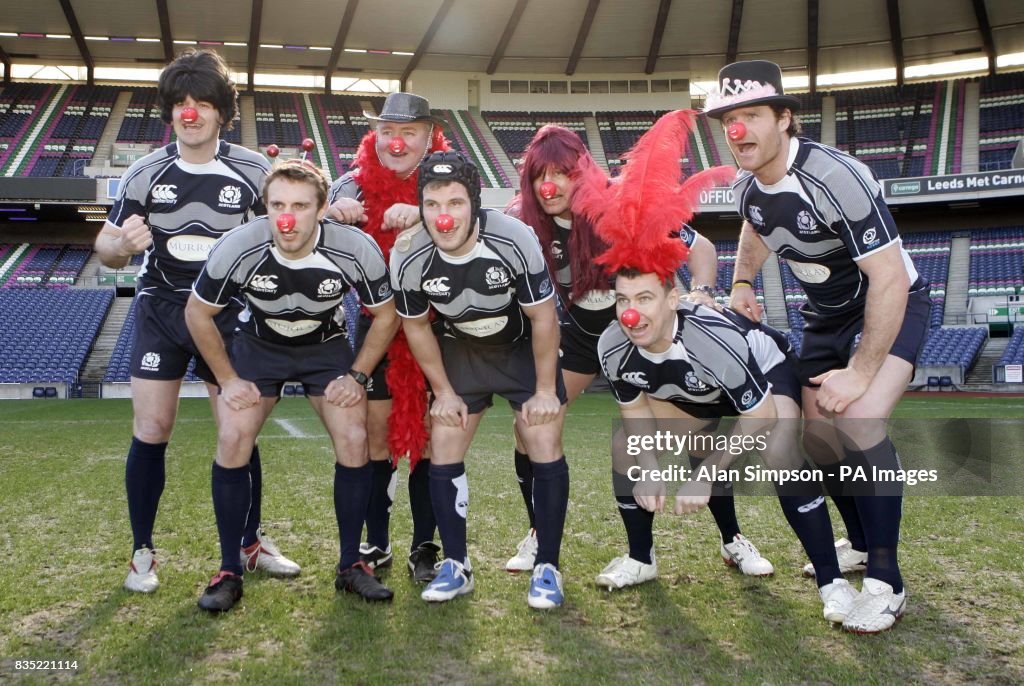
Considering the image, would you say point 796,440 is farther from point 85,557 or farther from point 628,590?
point 85,557

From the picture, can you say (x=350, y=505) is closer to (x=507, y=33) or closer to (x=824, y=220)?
(x=824, y=220)

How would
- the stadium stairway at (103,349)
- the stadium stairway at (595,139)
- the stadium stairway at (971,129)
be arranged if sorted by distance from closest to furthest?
the stadium stairway at (103,349) < the stadium stairway at (971,129) < the stadium stairway at (595,139)

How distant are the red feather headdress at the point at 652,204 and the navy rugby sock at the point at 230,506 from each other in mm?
1816

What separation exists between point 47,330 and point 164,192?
70.6 ft

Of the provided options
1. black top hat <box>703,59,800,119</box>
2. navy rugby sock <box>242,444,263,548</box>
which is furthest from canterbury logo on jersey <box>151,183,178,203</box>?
black top hat <box>703,59,800,119</box>

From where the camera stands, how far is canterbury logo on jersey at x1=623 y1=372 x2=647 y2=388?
323cm

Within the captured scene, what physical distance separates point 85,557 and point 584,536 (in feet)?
8.54

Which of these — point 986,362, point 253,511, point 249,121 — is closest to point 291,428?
point 253,511

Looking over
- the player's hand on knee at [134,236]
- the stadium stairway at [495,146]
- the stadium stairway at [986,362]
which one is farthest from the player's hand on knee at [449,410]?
the stadium stairway at [495,146]

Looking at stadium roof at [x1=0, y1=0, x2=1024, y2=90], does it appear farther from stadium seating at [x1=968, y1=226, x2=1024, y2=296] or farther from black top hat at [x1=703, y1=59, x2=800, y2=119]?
black top hat at [x1=703, y1=59, x2=800, y2=119]

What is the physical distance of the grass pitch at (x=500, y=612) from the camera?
2549mm

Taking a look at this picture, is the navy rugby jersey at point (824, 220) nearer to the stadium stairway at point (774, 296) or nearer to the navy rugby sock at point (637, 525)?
the navy rugby sock at point (637, 525)

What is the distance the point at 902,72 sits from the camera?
28453 mm

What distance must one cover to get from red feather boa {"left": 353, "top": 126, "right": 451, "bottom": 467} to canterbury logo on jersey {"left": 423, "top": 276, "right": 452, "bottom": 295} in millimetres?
457
